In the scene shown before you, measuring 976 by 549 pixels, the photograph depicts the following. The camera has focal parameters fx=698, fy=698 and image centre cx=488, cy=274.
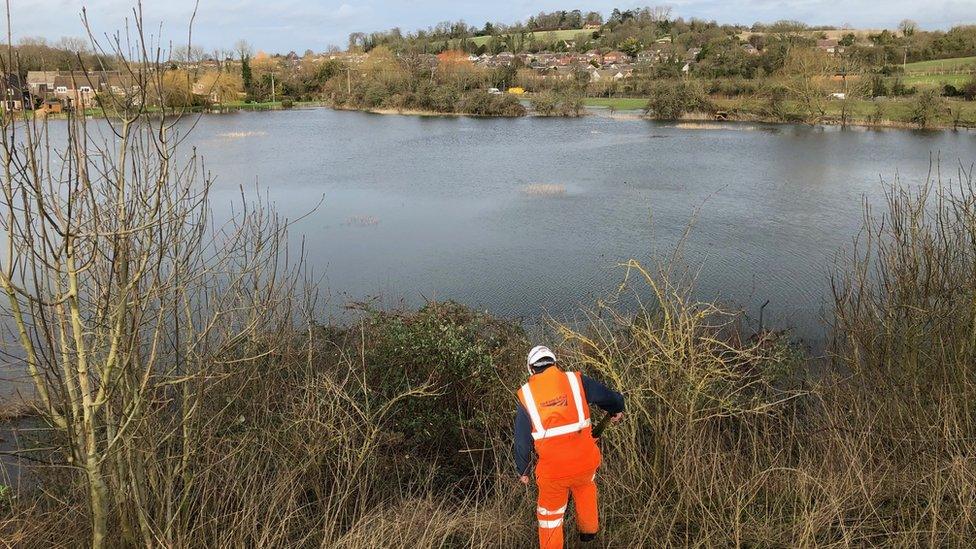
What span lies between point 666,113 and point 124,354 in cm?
3724

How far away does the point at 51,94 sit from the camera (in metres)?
3.64

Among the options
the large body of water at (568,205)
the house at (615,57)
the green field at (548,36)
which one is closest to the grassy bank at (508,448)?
the large body of water at (568,205)

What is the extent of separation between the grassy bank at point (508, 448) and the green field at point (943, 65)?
4138cm

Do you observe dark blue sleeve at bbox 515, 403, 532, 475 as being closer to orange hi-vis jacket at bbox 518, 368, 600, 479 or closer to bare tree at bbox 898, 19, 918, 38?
orange hi-vis jacket at bbox 518, 368, 600, 479

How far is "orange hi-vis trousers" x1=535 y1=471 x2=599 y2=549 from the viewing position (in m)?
3.76

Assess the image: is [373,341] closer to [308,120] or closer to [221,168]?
[221,168]

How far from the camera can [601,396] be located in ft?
12.6

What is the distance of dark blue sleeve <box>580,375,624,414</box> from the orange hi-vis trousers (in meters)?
0.38

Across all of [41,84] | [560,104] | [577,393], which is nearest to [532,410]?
[577,393]

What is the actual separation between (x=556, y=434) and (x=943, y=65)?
4851 centimetres

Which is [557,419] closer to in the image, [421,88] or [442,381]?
[442,381]

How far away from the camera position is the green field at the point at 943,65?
39.9m

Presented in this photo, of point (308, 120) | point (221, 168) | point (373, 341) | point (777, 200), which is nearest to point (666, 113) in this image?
point (308, 120)

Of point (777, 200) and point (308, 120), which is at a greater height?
point (308, 120)
